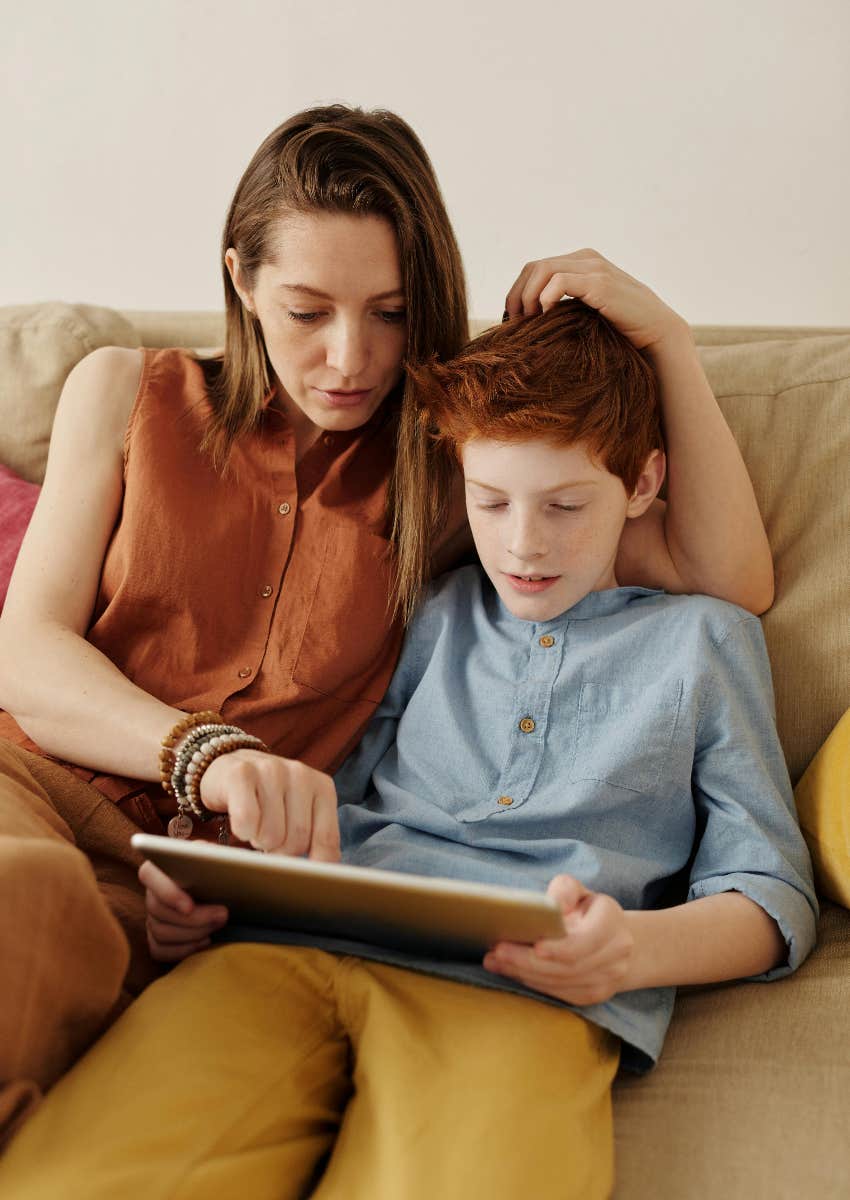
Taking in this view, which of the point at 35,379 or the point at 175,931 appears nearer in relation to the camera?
the point at 175,931

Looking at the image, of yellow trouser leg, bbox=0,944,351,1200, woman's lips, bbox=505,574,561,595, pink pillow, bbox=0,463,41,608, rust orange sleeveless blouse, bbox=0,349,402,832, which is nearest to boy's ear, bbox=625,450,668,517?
woman's lips, bbox=505,574,561,595

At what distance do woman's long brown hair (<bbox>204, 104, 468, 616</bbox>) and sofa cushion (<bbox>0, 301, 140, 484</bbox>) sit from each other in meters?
0.34

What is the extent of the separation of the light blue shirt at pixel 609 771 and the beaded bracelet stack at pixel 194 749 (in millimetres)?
150

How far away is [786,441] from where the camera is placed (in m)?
1.41

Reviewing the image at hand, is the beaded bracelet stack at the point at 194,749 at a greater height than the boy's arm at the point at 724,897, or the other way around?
the beaded bracelet stack at the point at 194,749

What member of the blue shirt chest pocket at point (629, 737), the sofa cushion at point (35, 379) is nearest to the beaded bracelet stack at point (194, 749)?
the blue shirt chest pocket at point (629, 737)

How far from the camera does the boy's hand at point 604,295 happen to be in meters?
1.20

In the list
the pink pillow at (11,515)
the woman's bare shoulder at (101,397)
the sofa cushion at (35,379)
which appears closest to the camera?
the woman's bare shoulder at (101,397)

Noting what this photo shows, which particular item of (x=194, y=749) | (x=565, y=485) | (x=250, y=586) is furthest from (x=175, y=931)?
(x=565, y=485)

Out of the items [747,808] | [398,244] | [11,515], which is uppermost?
[398,244]

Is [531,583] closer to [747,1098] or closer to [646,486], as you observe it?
[646,486]

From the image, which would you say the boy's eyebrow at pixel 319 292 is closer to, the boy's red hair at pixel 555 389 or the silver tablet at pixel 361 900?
the boy's red hair at pixel 555 389

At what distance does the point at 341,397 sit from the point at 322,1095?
2.27 ft

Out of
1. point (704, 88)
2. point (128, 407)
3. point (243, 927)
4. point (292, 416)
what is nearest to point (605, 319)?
point (292, 416)
